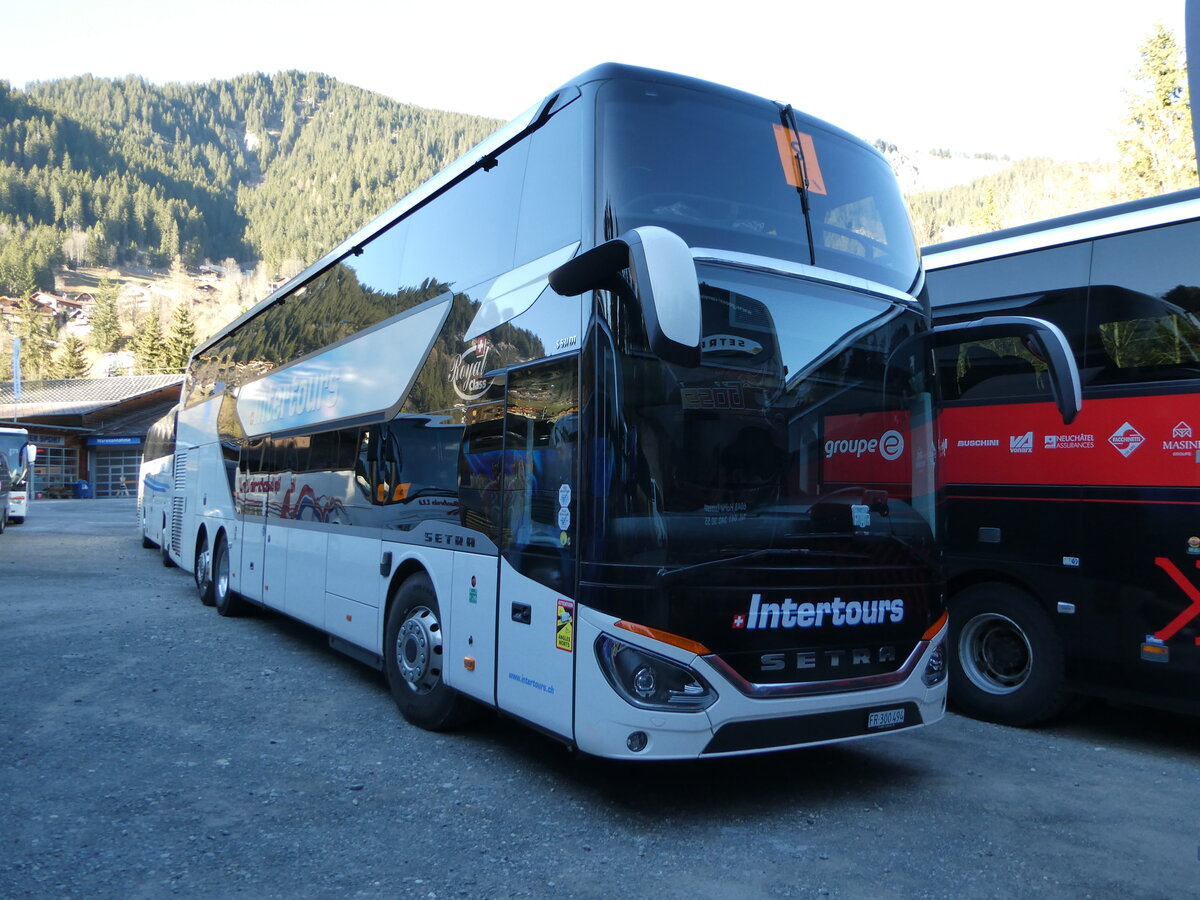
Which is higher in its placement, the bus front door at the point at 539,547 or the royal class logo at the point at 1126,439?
the royal class logo at the point at 1126,439

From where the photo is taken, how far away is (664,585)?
454cm

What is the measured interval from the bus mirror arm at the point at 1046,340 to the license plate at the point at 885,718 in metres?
1.80

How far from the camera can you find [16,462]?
94.9ft

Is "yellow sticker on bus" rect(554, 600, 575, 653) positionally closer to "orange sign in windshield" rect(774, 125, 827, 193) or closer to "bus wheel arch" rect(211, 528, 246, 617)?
"orange sign in windshield" rect(774, 125, 827, 193)

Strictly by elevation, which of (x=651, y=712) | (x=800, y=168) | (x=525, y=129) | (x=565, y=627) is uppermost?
(x=525, y=129)

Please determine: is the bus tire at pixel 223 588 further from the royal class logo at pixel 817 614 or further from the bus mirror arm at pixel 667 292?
the bus mirror arm at pixel 667 292

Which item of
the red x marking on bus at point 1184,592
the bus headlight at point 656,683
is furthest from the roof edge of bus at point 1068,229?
the bus headlight at point 656,683

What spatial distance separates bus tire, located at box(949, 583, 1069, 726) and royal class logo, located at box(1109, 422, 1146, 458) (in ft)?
4.11

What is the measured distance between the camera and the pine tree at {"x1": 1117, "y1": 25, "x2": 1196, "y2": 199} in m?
28.1

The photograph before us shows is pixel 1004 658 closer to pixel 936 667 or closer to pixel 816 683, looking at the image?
pixel 936 667

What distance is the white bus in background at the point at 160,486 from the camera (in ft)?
61.1

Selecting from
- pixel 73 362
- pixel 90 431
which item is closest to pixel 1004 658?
pixel 90 431

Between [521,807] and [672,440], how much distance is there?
210 centimetres

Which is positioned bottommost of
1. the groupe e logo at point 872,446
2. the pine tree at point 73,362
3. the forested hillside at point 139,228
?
the groupe e logo at point 872,446
